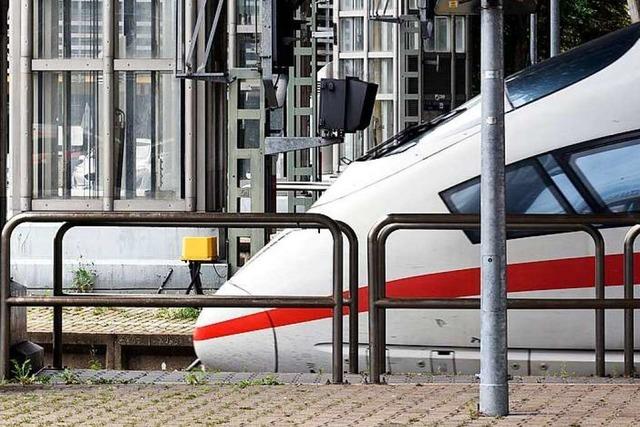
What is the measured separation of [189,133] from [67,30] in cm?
199

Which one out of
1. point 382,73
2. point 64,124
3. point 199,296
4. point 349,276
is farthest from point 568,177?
point 382,73

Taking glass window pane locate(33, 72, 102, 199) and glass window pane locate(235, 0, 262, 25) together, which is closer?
glass window pane locate(33, 72, 102, 199)

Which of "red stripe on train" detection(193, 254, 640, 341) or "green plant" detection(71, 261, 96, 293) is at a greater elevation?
"red stripe on train" detection(193, 254, 640, 341)

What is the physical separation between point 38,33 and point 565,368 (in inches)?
387

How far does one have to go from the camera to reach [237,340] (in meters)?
12.4

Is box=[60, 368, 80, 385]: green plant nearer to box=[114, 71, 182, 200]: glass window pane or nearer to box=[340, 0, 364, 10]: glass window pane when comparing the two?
box=[114, 71, 182, 200]: glass window pane

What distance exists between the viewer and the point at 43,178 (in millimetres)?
19641

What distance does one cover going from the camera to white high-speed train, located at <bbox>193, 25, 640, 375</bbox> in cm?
1204

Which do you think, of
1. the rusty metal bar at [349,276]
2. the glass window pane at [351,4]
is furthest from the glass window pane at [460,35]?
the rusty metal bar at [349,276]

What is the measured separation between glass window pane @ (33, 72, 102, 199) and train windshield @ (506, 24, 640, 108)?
7511mm

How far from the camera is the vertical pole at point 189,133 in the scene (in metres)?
19.3

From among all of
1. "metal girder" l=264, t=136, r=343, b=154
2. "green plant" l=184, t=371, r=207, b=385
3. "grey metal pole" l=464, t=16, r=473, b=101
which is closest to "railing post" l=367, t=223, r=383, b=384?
"green plant" l=184, t=371, r=207, b=385

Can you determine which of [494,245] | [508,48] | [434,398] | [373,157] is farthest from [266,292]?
[508,48]

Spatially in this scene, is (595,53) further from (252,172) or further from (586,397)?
(252,172)
